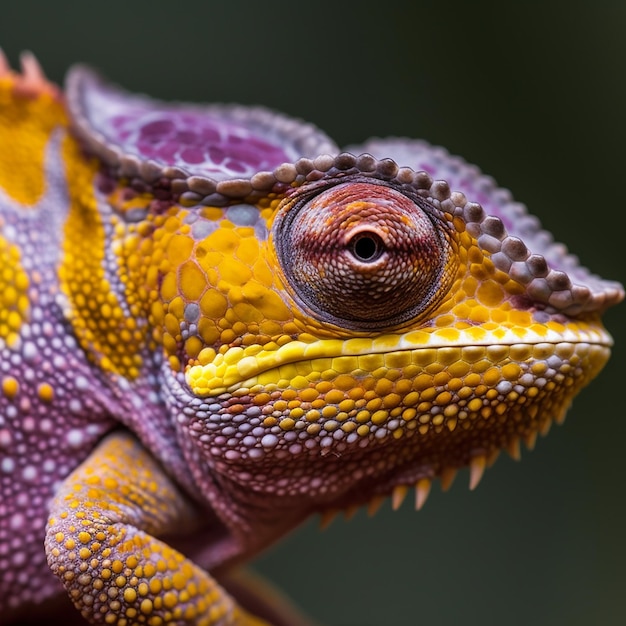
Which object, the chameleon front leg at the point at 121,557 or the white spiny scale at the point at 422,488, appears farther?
the white spiny scale at the point at 422,488

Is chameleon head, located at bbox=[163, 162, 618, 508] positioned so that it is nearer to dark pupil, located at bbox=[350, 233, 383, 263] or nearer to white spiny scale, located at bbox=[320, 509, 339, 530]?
dark pupil, located at bbox=[350, 233, 383, 263]

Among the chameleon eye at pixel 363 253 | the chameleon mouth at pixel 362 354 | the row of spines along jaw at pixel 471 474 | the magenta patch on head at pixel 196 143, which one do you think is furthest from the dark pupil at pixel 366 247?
the row of spines along jaw at pixel 471 474

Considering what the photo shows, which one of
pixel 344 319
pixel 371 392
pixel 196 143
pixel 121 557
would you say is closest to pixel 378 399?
pixel 371 392

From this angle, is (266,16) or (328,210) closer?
(328,210)

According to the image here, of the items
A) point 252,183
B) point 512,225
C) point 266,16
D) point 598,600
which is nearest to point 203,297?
point 252,183

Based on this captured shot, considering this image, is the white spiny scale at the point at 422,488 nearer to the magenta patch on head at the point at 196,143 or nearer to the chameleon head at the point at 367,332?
the chameleon head at the point at 367,332

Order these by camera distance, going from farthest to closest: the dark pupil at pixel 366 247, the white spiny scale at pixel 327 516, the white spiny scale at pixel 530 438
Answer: the white spiny scale at pixel 327 516 < the white spiny scale at pixel 530 438 < the dark pupil at pixel 366 247

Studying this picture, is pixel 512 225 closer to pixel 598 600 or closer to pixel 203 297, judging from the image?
pixel 203 297

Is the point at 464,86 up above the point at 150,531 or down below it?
above

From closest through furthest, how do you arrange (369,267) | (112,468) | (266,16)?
(369,267) → (112,468) → (266,16)
